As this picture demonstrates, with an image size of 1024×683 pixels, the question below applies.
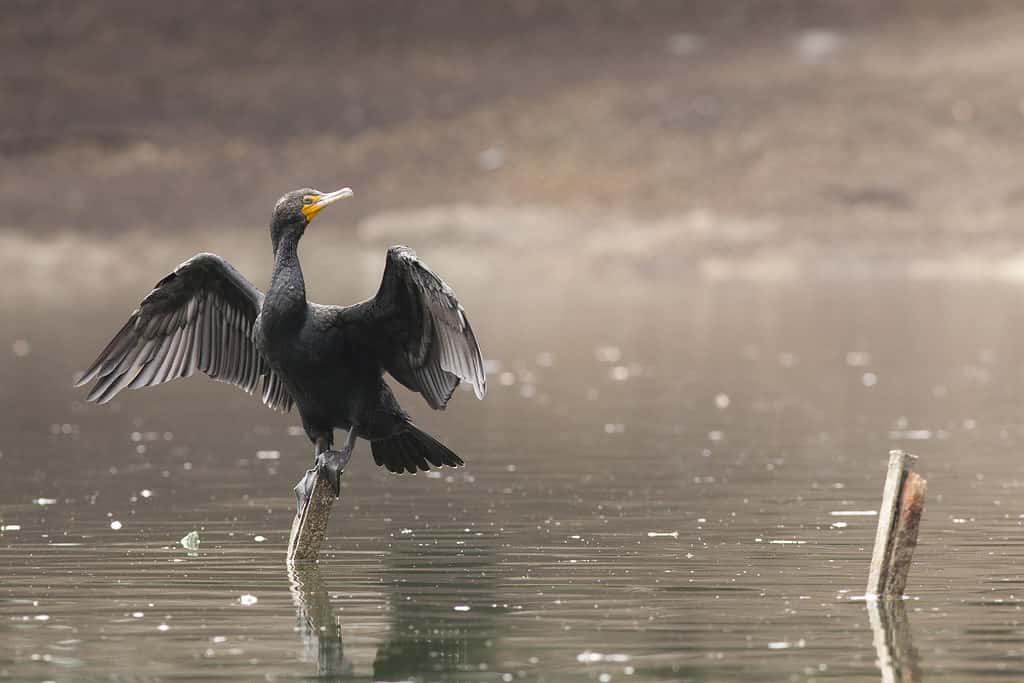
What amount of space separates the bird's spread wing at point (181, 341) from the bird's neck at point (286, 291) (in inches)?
54.6

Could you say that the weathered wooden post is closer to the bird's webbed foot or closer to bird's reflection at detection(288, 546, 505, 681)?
bird's reflection at detection(288, 546, 505, 681)

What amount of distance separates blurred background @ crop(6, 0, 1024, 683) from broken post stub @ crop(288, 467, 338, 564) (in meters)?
0.23

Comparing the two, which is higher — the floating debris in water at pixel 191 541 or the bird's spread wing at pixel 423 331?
the bird's spread wing at pixel 423 331

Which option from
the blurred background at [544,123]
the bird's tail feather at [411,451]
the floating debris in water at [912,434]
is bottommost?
the bird's tail feather at [411,451]

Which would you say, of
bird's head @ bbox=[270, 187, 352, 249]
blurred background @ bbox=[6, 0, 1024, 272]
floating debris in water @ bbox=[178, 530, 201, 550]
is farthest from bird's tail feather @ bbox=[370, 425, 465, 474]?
blurred background @ bbox=[6, 0, 1024, 272]

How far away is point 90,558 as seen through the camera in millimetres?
14164

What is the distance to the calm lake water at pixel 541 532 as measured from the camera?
36.3 ft

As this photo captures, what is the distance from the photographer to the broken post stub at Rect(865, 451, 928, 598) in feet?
39.6

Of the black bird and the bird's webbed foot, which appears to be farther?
the bird's webbed foot

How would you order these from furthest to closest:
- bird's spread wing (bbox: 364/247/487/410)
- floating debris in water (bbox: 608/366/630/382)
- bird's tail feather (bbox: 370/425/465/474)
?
floating debris in water (bbox: 608/366/630/382)
bird's tail feather (bbox: 370/425/465/474)
bird's spread wing (bbox: 364/247/487/410)

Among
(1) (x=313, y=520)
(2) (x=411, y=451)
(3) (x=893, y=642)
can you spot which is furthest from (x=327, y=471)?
(3) (x=893, y=642)

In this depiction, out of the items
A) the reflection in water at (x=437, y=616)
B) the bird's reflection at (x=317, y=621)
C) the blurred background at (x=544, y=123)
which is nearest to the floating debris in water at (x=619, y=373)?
the reflection in water at (x=437, y=616)

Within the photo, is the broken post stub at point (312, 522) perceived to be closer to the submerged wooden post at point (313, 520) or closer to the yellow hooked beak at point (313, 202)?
the submerged wooden post at point (313, 520)

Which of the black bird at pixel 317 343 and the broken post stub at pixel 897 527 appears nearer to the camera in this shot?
the broken post stub at pixel 897 527
